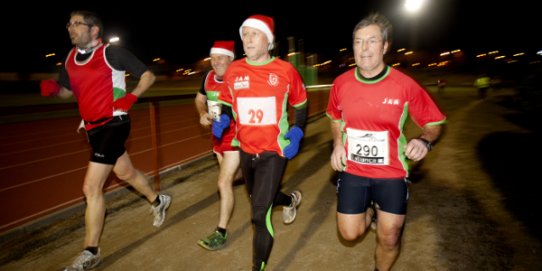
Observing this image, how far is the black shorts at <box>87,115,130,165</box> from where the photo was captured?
3.25 metres

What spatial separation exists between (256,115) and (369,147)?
924mm

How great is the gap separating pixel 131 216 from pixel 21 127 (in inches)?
525

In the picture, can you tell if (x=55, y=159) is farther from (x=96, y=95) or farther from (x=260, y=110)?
(x=260, y=110)

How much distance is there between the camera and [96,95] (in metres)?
3.18

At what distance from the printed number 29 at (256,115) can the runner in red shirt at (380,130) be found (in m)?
0.64

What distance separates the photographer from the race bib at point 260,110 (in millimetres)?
2814

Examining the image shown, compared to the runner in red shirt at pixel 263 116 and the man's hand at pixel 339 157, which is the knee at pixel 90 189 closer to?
the runner in red shirt at pixel 263 116

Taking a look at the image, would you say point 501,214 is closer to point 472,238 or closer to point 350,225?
point 472,238

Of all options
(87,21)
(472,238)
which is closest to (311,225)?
(472,238)

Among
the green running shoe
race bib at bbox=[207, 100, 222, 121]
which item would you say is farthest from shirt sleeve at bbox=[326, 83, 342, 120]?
the green running shoe

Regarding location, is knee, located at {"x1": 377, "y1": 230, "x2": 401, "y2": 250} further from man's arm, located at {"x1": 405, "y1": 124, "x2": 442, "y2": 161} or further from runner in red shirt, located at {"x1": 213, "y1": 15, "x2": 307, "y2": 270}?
runner in red shirt, located at {"x1": 213, "y1": 15, "x2": 307, "y2": 270}

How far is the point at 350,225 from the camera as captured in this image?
271 centimetres

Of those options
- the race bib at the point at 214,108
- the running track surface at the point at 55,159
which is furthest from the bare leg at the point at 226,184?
the running track surface at the point at 55,159

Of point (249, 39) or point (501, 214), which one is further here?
point (501, 214)
